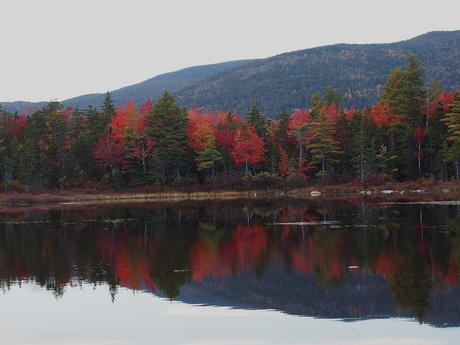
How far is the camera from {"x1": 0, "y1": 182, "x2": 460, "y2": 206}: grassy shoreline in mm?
75625

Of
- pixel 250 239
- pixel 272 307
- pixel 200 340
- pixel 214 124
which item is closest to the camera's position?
pixel 200 340

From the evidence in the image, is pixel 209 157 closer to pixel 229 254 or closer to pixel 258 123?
pixel 258 123

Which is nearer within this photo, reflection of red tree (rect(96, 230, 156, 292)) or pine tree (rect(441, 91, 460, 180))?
reflection of red tree (rect(96, 230, 156, 292))

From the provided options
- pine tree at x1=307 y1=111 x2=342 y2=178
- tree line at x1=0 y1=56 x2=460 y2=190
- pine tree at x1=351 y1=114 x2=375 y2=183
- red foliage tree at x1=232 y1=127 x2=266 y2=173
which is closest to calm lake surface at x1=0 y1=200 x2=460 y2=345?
pine tree at x1=351 y1=114 x2=375 y2=183

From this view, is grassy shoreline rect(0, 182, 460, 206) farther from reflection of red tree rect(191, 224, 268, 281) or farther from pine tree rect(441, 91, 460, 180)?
reflection of red tree rect(191, 224, 268, 281)

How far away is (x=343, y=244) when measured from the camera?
95.5 ft

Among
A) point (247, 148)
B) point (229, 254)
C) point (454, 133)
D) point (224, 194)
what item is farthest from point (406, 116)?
point (229, 254)

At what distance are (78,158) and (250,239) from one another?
60425 millimetres

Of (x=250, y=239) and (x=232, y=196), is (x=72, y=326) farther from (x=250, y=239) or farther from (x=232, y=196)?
(x=232, y=196)

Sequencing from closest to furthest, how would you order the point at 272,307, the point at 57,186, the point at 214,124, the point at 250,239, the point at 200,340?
the point at 200,340, the point at 272,307, the point at 250,239, the point at 57,186, the point at 214,124

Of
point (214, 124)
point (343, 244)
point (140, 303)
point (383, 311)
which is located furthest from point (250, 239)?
point (214, 124)

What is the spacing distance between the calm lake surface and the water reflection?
0.06 metres

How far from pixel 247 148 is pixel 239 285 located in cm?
6452

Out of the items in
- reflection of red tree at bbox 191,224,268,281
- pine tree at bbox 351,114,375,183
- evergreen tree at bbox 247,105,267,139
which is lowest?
reflection of red tree at bbox 191,224,268,281
